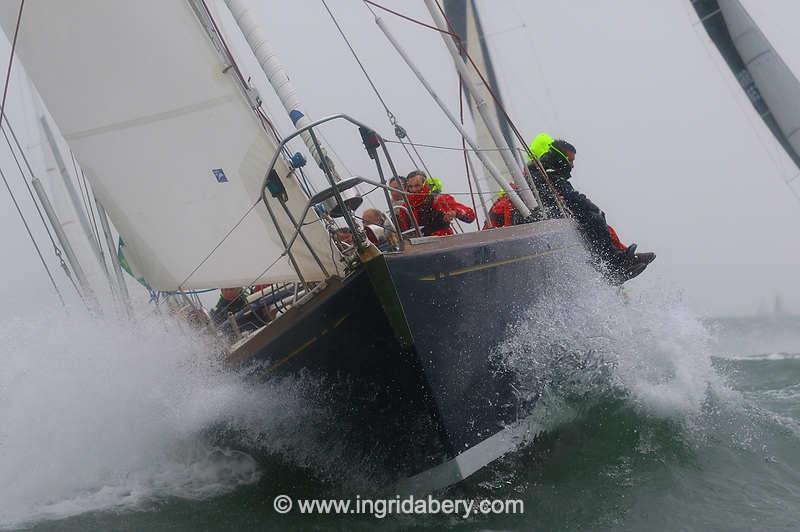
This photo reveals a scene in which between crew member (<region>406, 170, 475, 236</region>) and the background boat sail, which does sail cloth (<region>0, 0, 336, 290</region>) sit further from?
the background boat sail

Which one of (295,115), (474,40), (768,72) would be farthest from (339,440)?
(474,40)

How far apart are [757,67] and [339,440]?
7572 mm

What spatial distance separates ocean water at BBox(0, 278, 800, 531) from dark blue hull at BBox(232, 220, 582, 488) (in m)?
0.17

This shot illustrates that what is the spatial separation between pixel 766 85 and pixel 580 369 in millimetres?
5863

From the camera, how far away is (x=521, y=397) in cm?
526

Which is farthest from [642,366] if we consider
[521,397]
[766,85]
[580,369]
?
[766,85]

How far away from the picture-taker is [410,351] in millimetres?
4629

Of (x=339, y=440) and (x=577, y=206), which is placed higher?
(x=577, y=206)

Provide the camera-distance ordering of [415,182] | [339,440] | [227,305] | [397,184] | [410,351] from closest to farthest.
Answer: [410,351], [339,440], [397,184], [415,182], [227,305]

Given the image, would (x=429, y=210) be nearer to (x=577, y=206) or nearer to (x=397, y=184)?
(x=577, y=206)

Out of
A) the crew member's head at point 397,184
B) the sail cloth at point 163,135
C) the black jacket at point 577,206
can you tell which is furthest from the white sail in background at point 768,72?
the sail cloth at point 163,135

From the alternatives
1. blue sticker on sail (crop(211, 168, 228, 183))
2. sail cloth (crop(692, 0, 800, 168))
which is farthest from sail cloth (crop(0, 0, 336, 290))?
sail cloth (crop(692, 0, 800, 168))

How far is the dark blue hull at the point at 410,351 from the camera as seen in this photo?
15.1 ft

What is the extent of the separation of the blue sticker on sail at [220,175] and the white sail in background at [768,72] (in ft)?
23.5
